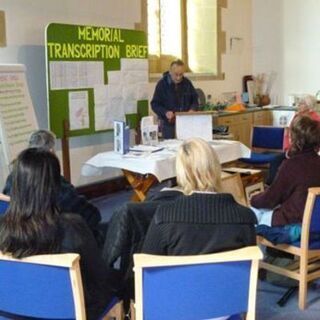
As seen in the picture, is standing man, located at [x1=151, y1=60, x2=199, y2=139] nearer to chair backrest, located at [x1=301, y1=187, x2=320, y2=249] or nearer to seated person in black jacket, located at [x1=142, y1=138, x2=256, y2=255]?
chair backrest, located at [x1=301, y1=187, x2=320, y2=249]

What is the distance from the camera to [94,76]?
5.57m

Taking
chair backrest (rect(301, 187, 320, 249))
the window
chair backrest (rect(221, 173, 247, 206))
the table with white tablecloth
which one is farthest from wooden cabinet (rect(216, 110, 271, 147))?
chair backrest (rect(301, 187, 320, 249))

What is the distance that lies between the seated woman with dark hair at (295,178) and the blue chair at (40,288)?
5.61 ft

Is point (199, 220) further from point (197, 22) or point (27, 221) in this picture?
point (197, 22)

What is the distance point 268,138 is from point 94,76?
1957mm

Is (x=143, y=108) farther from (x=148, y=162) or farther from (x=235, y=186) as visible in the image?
(x=235, y=186)

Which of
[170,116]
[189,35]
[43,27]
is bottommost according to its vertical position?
[170,116]

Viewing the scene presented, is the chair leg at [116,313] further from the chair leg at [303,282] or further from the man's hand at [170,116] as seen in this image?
the man's hand at [170,116]

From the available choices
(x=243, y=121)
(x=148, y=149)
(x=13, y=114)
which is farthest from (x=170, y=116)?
(x=243, y=121)

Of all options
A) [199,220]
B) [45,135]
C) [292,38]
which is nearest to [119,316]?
[199,220]

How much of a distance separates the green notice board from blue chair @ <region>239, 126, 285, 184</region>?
127cm

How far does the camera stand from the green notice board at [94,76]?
5.11m

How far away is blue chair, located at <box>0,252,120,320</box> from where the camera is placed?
68.9 inches

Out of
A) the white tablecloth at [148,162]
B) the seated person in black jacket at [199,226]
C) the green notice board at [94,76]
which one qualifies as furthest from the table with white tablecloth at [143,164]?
the seated person in black jacket at [199,226]
